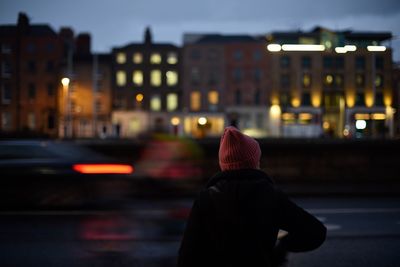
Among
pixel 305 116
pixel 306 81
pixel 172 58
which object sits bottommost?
pixel 305 116

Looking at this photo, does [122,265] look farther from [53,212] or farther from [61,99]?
[61,99]

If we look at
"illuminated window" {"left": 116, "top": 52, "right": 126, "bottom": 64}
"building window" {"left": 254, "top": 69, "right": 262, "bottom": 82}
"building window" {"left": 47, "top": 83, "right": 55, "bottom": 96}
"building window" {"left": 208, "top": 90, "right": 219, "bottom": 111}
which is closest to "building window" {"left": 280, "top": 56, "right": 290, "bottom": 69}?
"building window" {"left": 254, "top": 69, "right": 262, "bottom": 82}

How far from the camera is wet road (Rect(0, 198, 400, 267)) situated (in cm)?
705

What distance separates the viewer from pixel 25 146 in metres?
11.4

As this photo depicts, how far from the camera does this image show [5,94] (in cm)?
6225

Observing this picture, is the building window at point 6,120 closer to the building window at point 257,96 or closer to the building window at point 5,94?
the building window at point 5,94

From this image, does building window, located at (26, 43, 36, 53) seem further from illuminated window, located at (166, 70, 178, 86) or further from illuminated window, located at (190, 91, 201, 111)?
illuminated window, located at (190, 91, 201, 111)

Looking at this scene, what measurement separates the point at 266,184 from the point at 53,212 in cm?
936

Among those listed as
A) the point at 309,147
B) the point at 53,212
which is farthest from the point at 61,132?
the point at 53,212

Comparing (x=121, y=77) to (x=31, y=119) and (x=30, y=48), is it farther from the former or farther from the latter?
(x=31, y=119)

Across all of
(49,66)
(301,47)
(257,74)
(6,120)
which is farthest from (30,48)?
(301,47)

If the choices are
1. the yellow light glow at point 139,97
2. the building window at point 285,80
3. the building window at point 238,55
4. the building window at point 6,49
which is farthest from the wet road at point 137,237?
the building window at point 6,49

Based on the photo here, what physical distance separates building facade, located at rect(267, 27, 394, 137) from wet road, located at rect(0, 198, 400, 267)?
423 cm

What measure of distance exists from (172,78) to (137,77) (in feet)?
14.4
